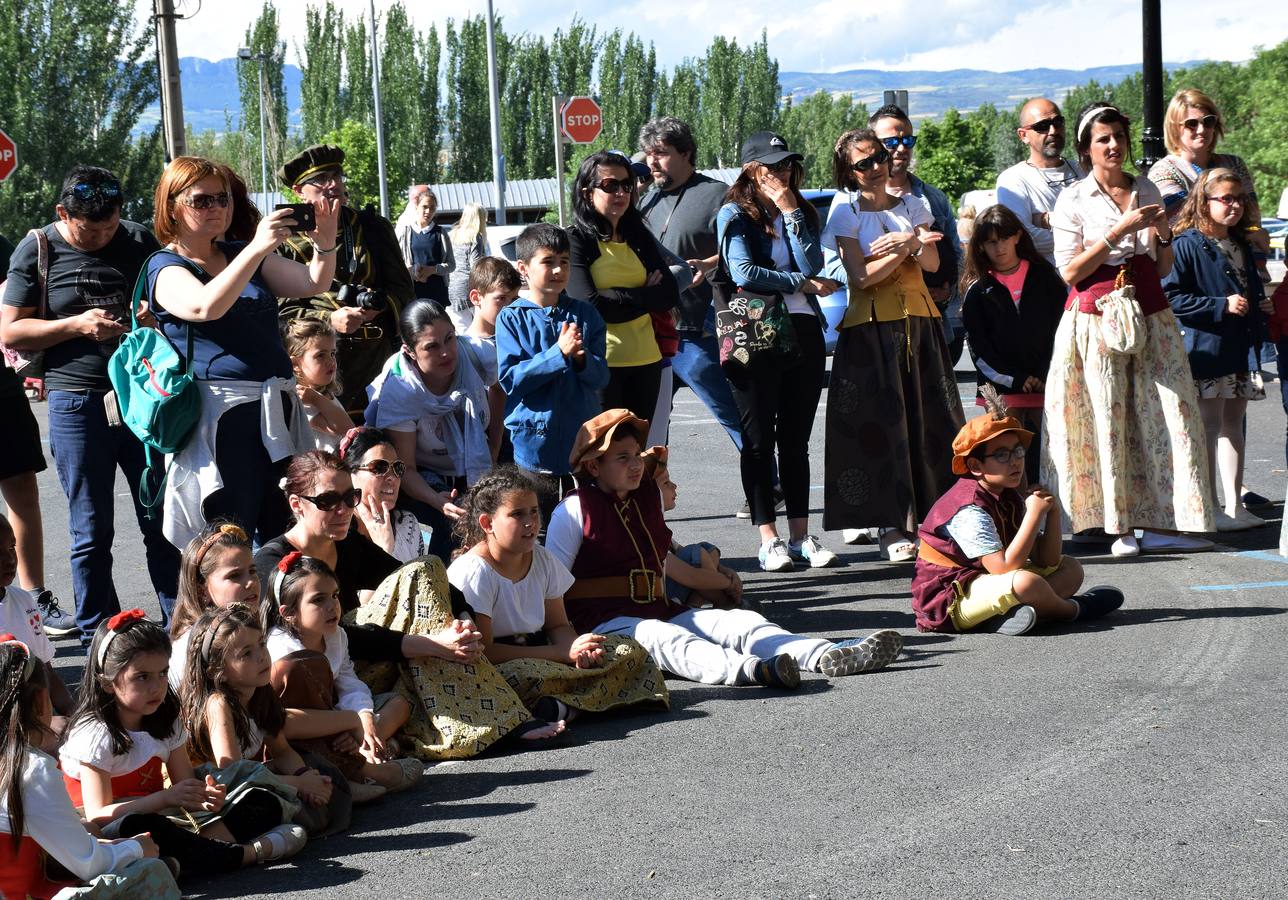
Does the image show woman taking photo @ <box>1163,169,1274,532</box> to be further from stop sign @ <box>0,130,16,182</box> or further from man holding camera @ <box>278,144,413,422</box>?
stop sign @ <box>0,130,16,182</box>

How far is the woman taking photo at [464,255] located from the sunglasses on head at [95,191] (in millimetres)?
5716

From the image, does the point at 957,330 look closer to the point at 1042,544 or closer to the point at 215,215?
the point at 1042,544

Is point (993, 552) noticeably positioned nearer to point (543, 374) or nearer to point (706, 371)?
point (543, 374)

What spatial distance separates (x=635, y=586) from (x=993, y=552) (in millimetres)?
1532

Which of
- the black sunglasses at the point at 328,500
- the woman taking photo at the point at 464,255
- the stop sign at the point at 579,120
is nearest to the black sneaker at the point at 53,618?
the black sunglasses at the point at 328,500

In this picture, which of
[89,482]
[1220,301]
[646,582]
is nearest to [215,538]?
[646,582]

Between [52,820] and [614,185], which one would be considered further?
[614,185]

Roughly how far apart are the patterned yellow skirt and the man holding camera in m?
2.31

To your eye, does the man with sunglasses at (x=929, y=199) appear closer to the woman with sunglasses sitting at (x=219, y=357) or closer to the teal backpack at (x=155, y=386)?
the woman with sunglasses sitting at (x=219, y=357)

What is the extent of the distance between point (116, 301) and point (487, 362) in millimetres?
1677

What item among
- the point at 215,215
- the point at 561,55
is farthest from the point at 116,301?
the point at 561,55

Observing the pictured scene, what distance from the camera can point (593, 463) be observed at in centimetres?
678

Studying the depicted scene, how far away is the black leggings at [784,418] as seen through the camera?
862 centimetres

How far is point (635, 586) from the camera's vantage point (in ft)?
22.1
